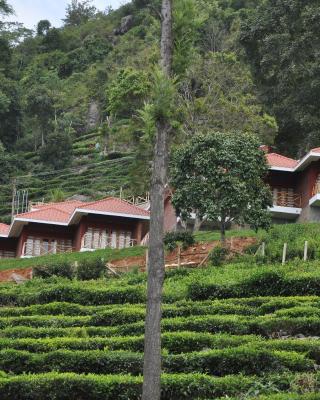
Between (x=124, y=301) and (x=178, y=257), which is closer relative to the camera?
(x=124, y=301)

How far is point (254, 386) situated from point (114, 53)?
309 ft

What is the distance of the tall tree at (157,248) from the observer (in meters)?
17.2

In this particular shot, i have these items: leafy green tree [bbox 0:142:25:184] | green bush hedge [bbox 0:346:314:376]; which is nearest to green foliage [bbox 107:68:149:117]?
leafy green tree [bbox 0:142:25:184]

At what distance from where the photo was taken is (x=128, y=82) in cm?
6381

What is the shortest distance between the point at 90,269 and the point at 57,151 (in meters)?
48.9

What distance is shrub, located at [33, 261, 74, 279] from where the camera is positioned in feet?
141

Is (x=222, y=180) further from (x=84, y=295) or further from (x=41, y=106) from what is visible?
(x=41, y=106)

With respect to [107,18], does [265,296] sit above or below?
below

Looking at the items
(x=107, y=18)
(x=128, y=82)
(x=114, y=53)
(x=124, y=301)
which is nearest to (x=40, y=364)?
(x=124, y=301)

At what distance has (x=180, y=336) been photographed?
85.3ft

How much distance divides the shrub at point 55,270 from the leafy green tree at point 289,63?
762 inches

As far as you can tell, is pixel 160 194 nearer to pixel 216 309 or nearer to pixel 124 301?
pixel 216 309

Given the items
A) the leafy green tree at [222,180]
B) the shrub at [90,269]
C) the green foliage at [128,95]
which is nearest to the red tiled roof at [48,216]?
the green foliage at [128,95]

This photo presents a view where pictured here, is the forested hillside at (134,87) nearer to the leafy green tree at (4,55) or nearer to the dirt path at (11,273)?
the leafy green tree at (4,55)
